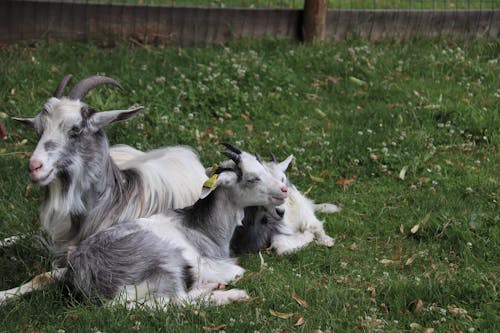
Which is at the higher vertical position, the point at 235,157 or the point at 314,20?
the point at 314,20

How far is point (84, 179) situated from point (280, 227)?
1.49m

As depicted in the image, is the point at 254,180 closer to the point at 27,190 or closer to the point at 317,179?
the point at 317,179

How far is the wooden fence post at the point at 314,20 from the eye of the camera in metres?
9.43

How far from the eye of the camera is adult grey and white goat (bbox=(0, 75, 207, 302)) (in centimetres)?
531

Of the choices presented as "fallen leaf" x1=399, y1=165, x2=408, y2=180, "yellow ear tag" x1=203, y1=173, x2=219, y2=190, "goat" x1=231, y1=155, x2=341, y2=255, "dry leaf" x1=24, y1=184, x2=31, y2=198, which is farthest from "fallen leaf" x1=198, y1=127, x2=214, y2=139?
"yellow ear tag" x1=203, y1=173, x2=219, y2=190

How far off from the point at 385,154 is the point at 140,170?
2.27 m

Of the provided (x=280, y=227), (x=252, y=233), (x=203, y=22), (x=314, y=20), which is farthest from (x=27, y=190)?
(x=314, y=20)

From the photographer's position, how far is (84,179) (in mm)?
5504

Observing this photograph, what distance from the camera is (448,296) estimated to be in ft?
16.5

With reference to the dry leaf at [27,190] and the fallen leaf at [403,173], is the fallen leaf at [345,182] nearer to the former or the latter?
the fallen leaf at [403,173]

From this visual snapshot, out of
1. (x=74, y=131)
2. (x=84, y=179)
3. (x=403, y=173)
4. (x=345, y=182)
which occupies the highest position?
(x=74, y=131)

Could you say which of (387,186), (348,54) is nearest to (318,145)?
(387,186)

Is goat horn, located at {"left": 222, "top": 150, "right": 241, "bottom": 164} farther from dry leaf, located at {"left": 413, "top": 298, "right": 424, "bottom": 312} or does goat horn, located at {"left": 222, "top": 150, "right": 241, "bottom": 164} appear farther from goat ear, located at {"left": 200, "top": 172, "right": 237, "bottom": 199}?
dry leaf, located at {"left": 413, "top": 298, "right": 424, "bottom": 312}

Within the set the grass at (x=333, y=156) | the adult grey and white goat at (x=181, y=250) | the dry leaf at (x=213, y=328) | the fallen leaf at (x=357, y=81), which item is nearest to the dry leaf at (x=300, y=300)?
the grass at (x=333, y=156)
